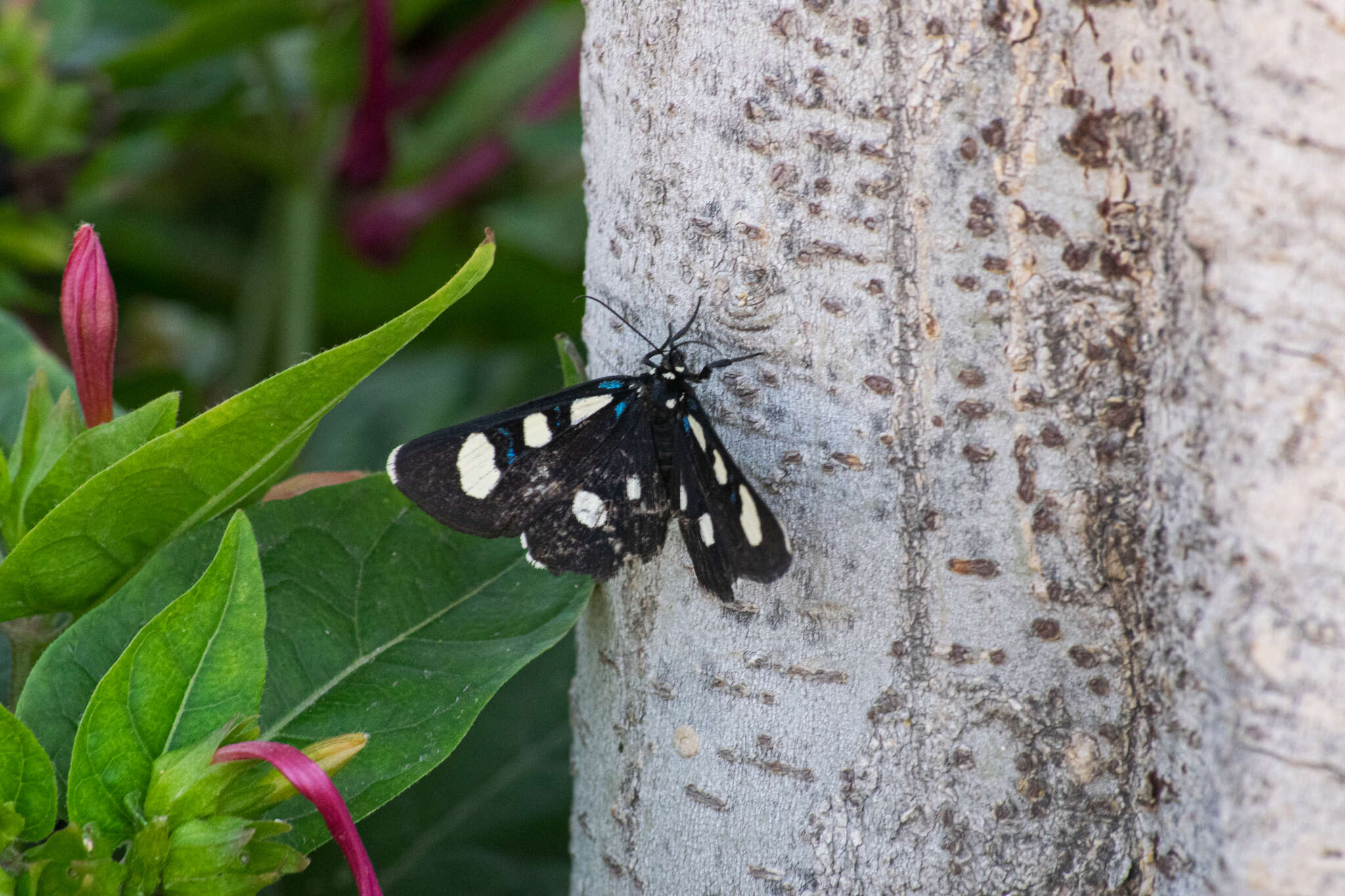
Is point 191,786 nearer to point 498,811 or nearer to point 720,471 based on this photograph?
point 720,471

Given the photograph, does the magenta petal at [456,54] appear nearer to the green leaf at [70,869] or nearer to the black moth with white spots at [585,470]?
the black moth with white spots at [585,470]

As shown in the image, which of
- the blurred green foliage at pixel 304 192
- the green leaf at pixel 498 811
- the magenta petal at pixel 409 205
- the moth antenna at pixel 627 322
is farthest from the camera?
the magenta petal at pixel 409 205

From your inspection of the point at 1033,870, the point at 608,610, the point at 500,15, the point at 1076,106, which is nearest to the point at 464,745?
the point at 608,610

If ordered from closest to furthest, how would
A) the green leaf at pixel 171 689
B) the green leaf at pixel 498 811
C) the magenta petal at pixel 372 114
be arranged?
the green leaf at pixel 171 689
the green leaf at pixel 498 811
the magenta petal at pixel 372 114

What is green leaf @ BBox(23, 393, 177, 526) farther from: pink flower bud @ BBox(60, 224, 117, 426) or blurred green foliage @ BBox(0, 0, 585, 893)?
blurred green foliage @ BBox(0, 0, 585, 893)

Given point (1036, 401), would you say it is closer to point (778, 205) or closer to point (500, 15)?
point (778, 205)

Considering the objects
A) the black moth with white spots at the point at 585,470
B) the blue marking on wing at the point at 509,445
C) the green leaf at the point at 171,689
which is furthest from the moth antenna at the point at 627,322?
the green leaf at the point at 171,689

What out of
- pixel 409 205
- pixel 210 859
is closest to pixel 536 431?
pixel 210 859
